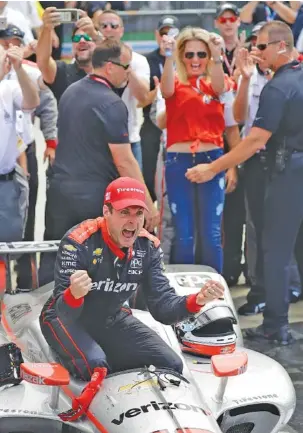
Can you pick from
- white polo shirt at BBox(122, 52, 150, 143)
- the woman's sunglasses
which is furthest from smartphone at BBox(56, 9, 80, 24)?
the woman's sunglasses

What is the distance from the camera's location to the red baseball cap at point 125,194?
4.71 meters

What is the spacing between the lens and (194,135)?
7016mm

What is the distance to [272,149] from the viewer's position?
22.2 ft

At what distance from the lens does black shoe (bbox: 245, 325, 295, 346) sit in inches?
269

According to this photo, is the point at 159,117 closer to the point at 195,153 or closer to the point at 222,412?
the point at 195,153

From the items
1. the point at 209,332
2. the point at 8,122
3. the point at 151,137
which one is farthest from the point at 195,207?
the point at 209,332

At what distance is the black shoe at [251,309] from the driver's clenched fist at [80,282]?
324 cm

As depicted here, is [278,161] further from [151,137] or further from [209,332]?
[151,137]

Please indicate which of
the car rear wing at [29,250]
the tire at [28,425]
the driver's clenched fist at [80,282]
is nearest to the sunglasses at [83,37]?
the car rear wing at [29,250]

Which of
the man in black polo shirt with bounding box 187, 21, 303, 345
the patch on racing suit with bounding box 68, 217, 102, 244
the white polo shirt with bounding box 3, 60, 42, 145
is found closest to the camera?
the patch on racing suit with bounding box 68, 217, 102, 244

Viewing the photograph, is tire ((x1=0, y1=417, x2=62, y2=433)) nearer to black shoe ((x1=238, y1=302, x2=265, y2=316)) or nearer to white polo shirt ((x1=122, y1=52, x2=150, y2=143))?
black shoe ((x1=238, y1=302, x2=265, y2=316))

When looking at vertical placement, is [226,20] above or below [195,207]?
above

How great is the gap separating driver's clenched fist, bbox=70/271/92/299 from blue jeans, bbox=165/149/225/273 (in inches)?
107

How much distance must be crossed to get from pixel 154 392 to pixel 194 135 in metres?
2.99
